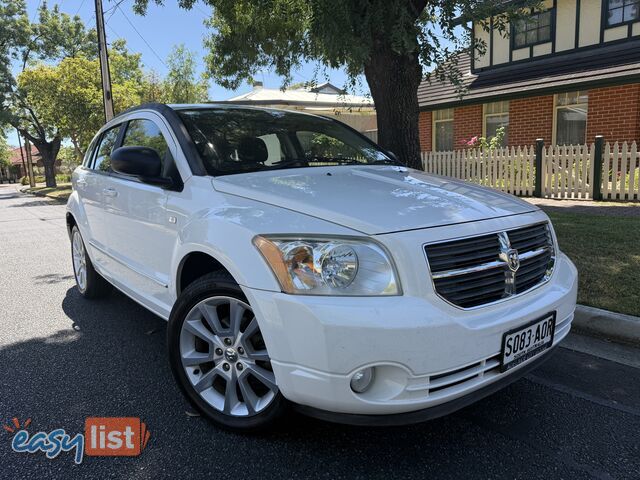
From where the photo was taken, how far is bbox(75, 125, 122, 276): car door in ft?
13.4

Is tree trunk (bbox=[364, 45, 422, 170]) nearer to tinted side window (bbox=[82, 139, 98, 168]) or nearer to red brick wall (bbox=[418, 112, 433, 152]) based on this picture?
tinted side window (bbox=[82, 139, 98, 168])

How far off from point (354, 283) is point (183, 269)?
1173mm

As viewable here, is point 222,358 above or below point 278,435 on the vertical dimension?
above

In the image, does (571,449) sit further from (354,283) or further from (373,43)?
(373,43)

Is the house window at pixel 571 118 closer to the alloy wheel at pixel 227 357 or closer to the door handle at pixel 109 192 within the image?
the door handle at pixel 109 192

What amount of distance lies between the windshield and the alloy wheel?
842mm

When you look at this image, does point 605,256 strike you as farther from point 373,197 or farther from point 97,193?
point 97,193

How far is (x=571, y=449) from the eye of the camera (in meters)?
2.42

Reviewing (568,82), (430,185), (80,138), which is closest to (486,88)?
(568,82)

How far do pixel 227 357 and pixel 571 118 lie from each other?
14317 mm

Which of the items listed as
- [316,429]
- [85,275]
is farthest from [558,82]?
[316,429]

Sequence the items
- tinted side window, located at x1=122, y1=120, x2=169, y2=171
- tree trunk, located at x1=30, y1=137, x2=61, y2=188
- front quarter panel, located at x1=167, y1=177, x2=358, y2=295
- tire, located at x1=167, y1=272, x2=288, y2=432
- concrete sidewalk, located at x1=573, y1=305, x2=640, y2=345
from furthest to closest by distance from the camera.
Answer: tree trunk, located at x1=30, y1=137, x2=61, y2=188
concrete sidewalk, located at x1=573, y1=305, x2=640, y2=345
tinted side window, located at x1=122, y1=120, x2=169, y2=171
tire, located at x1=167, y1=272, x2=288, y2=432
front quarter panel, located at x1=167, y1=177, x2=358, y2=295

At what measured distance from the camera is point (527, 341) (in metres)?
2.37

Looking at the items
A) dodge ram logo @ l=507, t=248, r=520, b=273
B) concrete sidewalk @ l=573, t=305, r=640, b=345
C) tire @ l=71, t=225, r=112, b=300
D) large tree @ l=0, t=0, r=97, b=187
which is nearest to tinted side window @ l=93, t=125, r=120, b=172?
tire @ l=71, t=225, r=112, b=300
